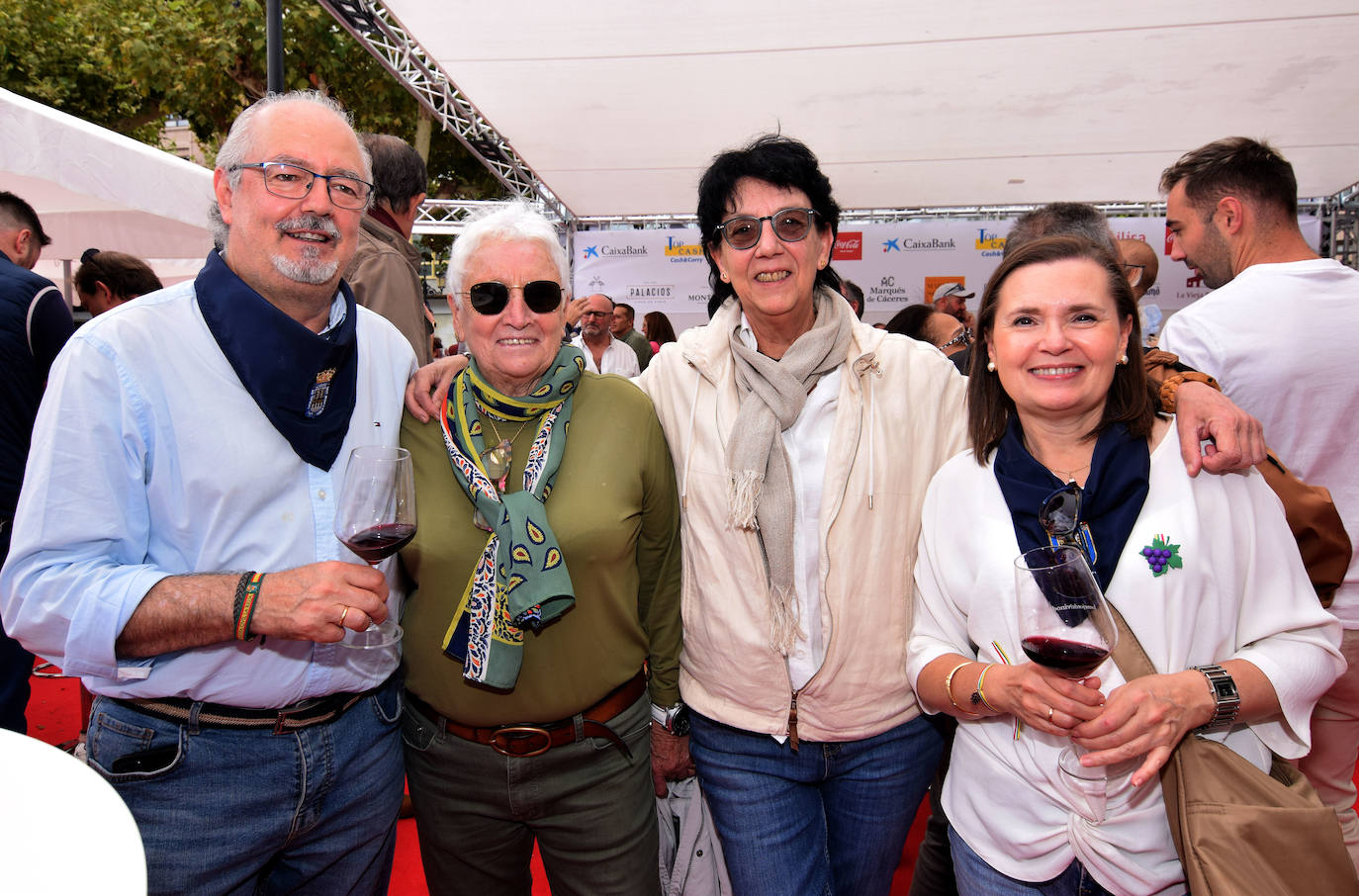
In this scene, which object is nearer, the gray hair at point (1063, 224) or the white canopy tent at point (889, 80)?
the gray hair at point (1063, 224)

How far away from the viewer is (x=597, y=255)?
11.6 meters

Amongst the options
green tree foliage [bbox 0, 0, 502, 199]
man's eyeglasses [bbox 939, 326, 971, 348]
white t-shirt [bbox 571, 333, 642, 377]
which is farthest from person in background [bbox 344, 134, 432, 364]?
green tree foliage [bbox 0, 0, 502, 199]

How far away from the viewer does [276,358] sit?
1.69 meters

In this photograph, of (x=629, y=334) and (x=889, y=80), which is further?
(x=629, y=334)

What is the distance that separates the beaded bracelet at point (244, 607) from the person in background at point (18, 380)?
6.89 ft

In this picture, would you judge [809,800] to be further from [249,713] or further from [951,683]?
[249,713]

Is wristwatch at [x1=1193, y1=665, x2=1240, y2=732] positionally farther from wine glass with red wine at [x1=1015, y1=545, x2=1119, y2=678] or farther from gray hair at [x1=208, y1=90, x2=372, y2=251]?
gray hair at [x1=208, y1=90, x2=372, y2=251]

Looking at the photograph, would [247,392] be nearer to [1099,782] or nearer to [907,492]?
[907,492]

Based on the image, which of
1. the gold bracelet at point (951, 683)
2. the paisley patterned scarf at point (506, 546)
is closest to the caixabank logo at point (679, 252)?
the paisley patterned scarf at point (506, 546)

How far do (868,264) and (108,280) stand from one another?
9.21 meters

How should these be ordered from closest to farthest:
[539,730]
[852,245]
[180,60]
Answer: [539,730] < [852,245] < [180,60]

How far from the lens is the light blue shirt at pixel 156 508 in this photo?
4.87ft

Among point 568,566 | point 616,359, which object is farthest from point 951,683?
point 616,359

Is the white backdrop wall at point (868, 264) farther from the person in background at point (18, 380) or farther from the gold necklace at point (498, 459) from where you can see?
the gold necklace at point (498, 459)
